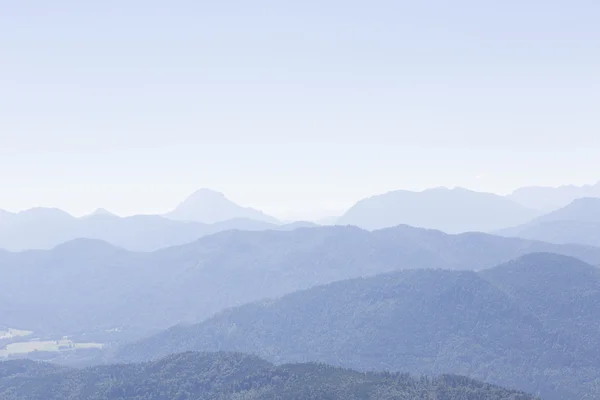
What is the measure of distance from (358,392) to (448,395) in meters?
27.7

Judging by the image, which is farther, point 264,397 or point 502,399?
point 264,397

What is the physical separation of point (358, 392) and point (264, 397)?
3024 centimetres

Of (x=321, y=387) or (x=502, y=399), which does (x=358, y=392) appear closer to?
(x=321, y=387)

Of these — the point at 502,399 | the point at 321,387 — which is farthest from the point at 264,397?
the point at 502,399

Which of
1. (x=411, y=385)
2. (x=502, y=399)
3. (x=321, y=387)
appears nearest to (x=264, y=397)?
(x=321, y=387)

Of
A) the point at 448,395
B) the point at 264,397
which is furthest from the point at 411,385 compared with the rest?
the point at 264,397

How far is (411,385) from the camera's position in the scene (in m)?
197

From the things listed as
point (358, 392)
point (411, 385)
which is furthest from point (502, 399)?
point (358, 392)

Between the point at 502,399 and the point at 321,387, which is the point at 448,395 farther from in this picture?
the point at 321,387

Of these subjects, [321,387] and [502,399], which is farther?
[321,387]

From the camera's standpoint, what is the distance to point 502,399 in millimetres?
178125

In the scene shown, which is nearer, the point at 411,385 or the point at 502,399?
the point at 502,399

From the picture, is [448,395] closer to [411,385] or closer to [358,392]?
[411,385]

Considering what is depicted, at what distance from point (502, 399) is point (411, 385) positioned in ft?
98.2
